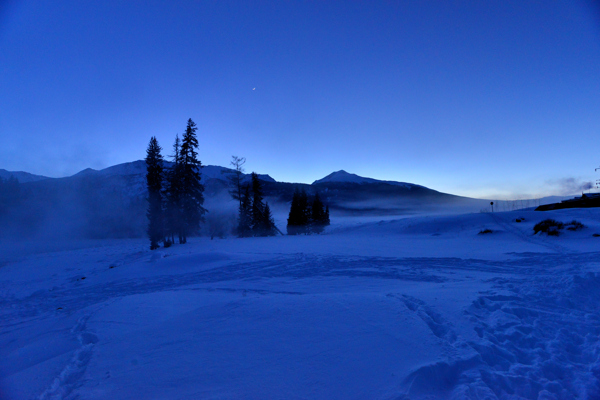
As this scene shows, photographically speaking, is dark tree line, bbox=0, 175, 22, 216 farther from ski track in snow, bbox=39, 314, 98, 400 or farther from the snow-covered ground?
ski track in snow, bbox=39, 314, 98, 400

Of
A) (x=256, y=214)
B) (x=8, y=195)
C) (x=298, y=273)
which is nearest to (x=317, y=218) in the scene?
(x=256, y=214)

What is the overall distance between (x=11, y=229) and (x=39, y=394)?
77379mm

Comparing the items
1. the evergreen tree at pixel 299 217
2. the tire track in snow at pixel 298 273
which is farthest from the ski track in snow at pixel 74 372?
the evergreen tree at pixel 299 217

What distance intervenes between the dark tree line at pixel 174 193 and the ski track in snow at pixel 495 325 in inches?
784

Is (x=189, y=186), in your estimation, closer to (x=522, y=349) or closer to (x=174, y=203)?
(x=174, y=203)

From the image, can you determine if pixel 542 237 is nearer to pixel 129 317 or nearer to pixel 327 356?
pixel 327 356

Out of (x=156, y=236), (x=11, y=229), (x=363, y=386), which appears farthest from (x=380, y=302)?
(x=11, y=229)

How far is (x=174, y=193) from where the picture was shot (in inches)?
1259

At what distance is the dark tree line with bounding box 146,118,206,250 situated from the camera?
102 feet

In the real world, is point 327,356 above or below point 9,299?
above

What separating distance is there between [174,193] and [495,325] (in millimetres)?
32167

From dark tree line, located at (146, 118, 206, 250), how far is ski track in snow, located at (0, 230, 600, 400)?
19.9 metres

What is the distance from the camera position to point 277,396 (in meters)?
3.43

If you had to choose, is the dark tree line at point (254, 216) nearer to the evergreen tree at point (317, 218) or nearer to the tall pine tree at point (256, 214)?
the tall pine tree at point (256, 214)
